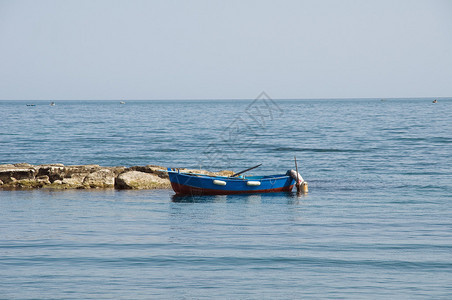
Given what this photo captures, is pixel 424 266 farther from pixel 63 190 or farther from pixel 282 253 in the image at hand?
pixel 63 190

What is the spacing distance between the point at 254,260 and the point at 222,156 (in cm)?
3558

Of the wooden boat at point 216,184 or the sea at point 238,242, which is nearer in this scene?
the sea at point 238,242

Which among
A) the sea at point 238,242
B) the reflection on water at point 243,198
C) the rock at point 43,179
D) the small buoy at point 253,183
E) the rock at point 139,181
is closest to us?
the sea at point 238,242

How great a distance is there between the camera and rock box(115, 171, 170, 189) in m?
29.2

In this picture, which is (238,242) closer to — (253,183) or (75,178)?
(253,183)

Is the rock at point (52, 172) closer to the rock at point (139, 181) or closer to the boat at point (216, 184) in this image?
the rock at point (139, 181)

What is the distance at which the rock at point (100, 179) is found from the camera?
29422 mm

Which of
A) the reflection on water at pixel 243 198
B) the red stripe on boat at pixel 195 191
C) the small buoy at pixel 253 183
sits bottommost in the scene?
the reflection on water at pixel 243 198

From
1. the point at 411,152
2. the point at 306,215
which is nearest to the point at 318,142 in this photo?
the point at 411,152

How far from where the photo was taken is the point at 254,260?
15.1m

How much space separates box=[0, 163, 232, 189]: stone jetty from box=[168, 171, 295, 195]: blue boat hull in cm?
251

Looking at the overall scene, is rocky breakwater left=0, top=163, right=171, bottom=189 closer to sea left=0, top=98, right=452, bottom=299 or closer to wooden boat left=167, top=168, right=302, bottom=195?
sea left=0, top=98, right=452, bottom=299

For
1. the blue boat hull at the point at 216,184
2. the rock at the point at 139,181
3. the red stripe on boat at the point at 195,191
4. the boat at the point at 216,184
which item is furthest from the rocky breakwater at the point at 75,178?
the blue boat hull at the point at 216,184

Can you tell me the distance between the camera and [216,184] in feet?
91.9
